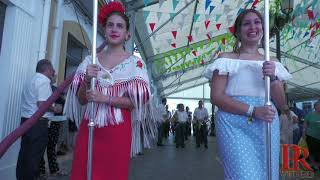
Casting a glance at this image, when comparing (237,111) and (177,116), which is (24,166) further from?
(177,116)

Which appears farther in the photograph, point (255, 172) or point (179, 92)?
point (179, 92)

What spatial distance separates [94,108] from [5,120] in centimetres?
314

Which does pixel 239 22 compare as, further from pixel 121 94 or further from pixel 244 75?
pixel 121 94

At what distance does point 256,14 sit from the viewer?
7.67 feet

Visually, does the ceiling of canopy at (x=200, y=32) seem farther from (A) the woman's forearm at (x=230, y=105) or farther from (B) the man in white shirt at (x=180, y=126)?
(A) the woman's forearm at (x=230, y=105)

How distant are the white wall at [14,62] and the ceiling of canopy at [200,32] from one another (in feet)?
4.02

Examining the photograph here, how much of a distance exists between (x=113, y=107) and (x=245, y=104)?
0.78 metres

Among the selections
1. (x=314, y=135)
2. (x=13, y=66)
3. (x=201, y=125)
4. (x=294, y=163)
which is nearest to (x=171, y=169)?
(x=294, y=163)

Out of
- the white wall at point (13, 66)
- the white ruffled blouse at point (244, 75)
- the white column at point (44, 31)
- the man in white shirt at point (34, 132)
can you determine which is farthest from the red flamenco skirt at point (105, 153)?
the white column at point (44, 31)

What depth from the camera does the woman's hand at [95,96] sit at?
195cm

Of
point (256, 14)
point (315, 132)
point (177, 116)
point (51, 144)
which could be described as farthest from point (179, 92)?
point (256, 14)

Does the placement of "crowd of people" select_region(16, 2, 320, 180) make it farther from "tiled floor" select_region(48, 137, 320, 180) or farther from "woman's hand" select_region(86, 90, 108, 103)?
"tiled floor" select_region(48, 137, 320, 180)

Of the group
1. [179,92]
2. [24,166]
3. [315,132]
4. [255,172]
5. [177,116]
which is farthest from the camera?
[179,92]

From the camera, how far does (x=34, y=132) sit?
4.12m
